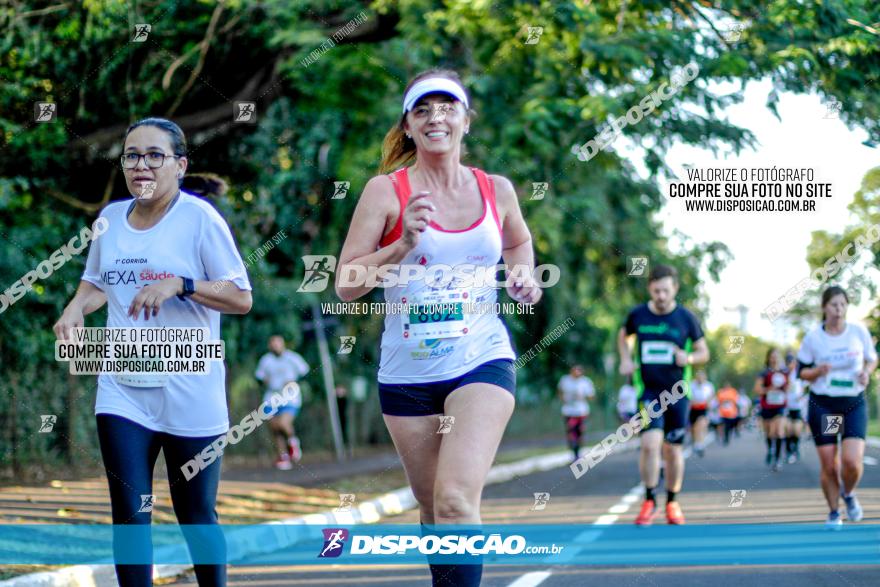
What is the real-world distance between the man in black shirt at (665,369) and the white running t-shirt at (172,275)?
19.5 feet

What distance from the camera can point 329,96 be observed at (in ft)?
55.6

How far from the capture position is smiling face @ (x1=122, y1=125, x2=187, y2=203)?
506 cm

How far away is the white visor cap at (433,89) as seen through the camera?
4.79 metres

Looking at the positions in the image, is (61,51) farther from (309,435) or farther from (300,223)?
(309,435)

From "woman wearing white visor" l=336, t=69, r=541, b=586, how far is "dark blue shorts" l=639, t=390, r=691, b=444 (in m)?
5.77

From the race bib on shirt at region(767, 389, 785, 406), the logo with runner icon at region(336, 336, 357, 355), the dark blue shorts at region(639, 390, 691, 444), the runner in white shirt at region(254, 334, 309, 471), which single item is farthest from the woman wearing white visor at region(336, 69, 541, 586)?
the race bib on shirt at region(767, 389, 785, 406)

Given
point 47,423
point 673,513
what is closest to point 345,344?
point 47,423

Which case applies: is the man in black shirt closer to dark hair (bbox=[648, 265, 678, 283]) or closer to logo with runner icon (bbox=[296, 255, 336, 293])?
dark hair (bbox=[648, 265, 678, 283])

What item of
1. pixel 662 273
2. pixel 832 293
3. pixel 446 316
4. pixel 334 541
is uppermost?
pixel 662 273

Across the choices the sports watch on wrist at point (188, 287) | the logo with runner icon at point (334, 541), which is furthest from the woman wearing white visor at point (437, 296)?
the logo with runner icon at point (334, 541)

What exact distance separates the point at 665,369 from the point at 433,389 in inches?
240

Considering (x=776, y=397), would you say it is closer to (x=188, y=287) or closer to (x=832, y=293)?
(x=832, y=293)

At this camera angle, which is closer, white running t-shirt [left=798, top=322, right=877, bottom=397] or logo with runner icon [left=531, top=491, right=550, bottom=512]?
white running t-shirt [left=798, top=322, right=877, bottom=397]

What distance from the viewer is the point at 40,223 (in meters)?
15.3
